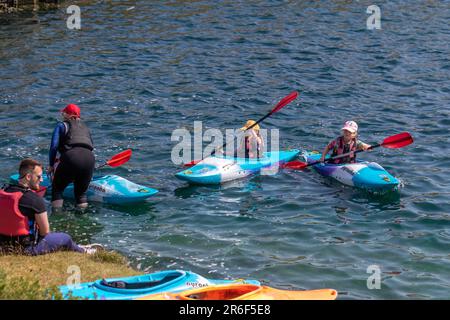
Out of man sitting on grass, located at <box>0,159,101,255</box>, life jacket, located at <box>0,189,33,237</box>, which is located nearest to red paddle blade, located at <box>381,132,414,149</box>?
man sitting on grass, located at <box>0,159,101,255</box>

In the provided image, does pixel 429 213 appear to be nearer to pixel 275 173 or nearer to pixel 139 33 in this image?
pixel 275 173

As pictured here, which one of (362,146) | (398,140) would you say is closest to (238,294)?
(398,140)

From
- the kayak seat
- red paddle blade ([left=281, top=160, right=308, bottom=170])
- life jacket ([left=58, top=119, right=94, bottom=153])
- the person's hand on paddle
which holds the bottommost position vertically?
red paddle blade ([left=281, top=160, right=308, bottom=170])

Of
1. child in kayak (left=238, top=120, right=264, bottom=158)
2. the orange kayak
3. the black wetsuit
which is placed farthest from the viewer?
child in kayak (left=238, top=120, right=264, bottom=158)

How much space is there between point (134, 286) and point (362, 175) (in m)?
6.73

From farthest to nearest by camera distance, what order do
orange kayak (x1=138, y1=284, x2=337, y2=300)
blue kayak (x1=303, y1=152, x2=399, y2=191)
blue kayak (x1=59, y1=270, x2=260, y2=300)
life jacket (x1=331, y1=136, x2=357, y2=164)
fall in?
life jacket (x1=331, y1=136, x2=357, y2=164)
blue kayak (x1=303, y1=152, x2=399, y2=191)
blue kayak (x1=59, y1=270, x2=260, y2=300)
orange kayak (x1=138, y1=284, x2=337, y2=300)

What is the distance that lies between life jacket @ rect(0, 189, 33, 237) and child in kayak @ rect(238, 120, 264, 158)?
6745 millimetres

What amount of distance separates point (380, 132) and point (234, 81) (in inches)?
213

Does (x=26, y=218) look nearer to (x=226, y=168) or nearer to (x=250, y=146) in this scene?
(x=226, y=168)

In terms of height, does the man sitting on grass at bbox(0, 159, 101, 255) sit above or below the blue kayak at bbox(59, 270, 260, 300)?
above

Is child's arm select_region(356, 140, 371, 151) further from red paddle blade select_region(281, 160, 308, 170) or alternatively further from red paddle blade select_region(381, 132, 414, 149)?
red paddle blade select_region(281, 160, 308, 170)

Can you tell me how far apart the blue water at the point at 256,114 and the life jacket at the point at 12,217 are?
1853 millimetres

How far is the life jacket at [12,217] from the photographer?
9766mm

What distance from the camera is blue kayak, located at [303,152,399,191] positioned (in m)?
14.0
